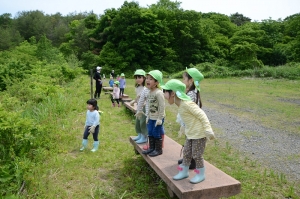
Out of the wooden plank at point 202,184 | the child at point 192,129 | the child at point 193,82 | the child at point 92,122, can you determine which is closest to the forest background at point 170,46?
the child at point 92,122

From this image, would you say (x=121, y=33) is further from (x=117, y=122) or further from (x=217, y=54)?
(x=117, y=122)

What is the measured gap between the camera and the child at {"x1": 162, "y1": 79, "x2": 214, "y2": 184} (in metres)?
3.21

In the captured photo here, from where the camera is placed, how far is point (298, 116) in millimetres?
9758

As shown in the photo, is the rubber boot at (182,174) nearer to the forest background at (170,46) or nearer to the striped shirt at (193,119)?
the striped shirt at (193,119)

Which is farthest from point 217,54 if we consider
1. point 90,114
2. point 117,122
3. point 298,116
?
point 90,114

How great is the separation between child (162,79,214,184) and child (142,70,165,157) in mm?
765

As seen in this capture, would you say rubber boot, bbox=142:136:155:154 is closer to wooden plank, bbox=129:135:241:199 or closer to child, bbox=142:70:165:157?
child, bbox=142:70:165:157

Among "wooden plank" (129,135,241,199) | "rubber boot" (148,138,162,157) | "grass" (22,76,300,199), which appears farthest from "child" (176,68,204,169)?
"grass" (22,76,300,199)

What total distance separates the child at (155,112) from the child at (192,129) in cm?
77

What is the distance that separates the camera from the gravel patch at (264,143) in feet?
16.9

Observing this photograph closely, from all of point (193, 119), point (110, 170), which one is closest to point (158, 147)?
point (110, 170)

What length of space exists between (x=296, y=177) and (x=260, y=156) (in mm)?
1012

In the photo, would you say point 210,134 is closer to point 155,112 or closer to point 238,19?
point 155,112

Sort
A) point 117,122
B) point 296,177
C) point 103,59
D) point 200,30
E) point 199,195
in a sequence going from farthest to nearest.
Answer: point 200,30 → point 103,59 → point 117,122 → point 296,177 → point 199,195
